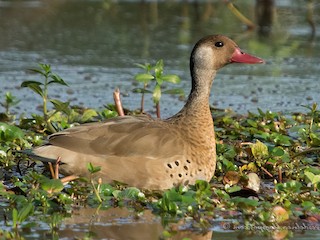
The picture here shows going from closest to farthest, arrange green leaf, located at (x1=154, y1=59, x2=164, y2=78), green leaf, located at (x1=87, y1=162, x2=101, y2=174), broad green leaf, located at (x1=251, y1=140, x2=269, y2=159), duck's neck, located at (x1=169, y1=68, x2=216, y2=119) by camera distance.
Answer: green leaf, located at (x1=87, y1=162, x2=101, y2=174), duck's neck, located at (x1=169, y1=68, x2=216, y2=119), broad green leaf, located at (x1=251, y1=140, x2=269, y2=159), green leaf, located at (x1=154, y1=59, x2=164, y2=78)

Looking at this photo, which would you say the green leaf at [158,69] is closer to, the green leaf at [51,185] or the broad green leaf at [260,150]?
the broad green leaf at [260,150]

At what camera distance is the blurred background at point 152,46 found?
11484 millimetres

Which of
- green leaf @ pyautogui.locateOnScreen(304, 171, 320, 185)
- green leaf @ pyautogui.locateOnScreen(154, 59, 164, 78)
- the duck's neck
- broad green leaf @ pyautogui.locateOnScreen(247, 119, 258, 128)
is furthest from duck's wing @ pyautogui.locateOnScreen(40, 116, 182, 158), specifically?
broad green leaf @ pyautogui.locateOnScreen(247, 119, 258, 128)

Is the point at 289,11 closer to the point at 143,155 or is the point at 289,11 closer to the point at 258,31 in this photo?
the point at 258,31

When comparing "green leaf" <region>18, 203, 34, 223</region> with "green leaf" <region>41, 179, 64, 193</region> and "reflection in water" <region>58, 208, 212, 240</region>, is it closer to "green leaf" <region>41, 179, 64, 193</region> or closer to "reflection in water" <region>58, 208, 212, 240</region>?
"reflection in water" <region>58, 208, 212, 240</region>

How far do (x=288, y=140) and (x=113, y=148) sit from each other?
180 centimetres

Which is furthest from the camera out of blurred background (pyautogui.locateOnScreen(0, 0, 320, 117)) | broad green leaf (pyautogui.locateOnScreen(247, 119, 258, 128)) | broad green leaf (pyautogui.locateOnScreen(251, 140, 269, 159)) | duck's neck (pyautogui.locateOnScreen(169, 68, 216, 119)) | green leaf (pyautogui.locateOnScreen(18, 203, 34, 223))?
blurred background (pyautogui.locateOnScreen(0, 0, 320, 117))

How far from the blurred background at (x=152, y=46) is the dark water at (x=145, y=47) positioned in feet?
0.04

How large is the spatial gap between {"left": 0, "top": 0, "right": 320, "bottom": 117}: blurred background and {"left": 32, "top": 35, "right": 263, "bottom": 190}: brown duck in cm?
301

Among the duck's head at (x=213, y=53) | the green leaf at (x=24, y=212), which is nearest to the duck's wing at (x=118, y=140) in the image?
the duck's head at (x=213, y=53)

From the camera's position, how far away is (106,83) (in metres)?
12.0

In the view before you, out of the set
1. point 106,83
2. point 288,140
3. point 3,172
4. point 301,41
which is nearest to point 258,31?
point 301,41

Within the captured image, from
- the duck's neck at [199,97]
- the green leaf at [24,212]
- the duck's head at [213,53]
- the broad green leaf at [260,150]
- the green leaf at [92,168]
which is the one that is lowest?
the green leaf at [24,212]

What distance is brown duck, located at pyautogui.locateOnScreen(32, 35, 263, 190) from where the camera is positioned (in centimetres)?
734
